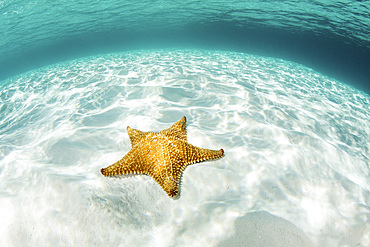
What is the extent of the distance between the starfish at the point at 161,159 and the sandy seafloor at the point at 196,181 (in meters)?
0.39

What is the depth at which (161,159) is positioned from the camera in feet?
7.97

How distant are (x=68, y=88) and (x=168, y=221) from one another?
8527 mm

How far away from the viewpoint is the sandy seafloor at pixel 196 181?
2.24m

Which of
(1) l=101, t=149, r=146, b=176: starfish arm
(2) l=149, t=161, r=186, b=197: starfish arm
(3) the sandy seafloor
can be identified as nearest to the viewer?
(2) l=149, t=161, r=186, b=197: starfish arm

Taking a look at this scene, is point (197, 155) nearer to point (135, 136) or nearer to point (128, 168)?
point (128, 168)

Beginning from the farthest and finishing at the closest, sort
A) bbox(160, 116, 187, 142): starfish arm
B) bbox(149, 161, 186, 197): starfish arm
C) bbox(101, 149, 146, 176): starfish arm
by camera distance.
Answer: bbox(160, 116, 187, 142): starfish arm
bbox(101, 149, 146, 176): starfish arm
bbox(149, 161, 186, 197): starfish arm

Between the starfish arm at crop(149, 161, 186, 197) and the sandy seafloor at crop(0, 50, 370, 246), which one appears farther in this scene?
the sandy seafloor at crop(0, 50, 370, 246)

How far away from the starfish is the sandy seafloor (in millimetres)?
388

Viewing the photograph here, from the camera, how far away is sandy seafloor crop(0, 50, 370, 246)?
224 centimetres

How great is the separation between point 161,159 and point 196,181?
837 mm

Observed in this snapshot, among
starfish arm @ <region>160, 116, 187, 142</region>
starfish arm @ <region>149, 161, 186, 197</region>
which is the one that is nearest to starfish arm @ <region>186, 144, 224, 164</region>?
starfish arm @ <region>149, 161, 186, 197</region>

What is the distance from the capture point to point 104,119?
4969mm

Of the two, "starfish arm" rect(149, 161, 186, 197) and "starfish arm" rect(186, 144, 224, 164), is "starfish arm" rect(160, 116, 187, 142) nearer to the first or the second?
"starfish arm" rect(186, 144, 224, 164)

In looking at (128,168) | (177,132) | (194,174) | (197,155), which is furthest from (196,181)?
(128,168)
